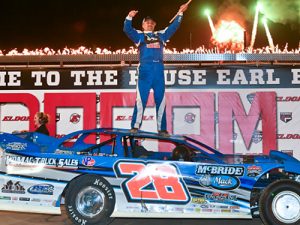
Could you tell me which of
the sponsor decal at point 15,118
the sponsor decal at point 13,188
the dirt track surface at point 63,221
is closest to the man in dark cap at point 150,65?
the dirt track surface at point 63,221

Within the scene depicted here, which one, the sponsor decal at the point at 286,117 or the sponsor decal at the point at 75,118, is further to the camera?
the sponsor decal at the point at 75,118

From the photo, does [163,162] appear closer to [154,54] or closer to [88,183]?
[88,183]

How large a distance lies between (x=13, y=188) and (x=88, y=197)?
42.3 inches

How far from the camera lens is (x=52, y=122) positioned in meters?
10.4

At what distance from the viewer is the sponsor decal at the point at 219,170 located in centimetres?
654

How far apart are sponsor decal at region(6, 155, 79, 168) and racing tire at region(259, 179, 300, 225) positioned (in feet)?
8.84

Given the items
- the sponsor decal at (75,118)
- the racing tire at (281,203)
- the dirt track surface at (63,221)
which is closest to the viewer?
the racing tire at (281,203)

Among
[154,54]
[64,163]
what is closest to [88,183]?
[64,163]

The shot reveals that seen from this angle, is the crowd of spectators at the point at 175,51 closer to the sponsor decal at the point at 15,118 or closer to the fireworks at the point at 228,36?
the sponsor decal at the point at 15,118

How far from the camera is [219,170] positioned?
21.5 feet

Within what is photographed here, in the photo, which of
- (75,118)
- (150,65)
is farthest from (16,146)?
(75,118)

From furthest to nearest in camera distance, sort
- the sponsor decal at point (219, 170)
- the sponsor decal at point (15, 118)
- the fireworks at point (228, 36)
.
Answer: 1. the fireworks at point (228, 36)
2. the sponsor decal at point (15, 118)
3. the sponsor decal at point (219, 170)

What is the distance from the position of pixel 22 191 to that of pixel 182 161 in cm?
231

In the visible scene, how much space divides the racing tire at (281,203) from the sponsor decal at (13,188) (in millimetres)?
3382
